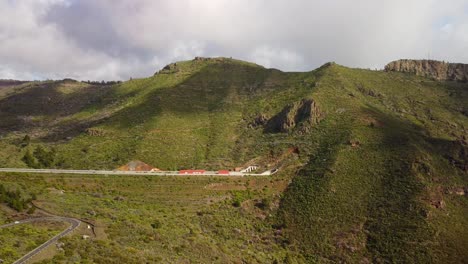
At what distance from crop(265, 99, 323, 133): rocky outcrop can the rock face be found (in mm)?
66144

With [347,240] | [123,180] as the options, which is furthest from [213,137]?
[347,240]

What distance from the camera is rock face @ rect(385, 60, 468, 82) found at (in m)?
153

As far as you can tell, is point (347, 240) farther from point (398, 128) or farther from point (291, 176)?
point (398, 128)

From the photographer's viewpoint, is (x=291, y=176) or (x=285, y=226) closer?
(x=285, y=226)

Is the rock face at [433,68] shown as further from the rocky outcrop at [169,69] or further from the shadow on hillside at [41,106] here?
the shadow on hillside at [41,106]

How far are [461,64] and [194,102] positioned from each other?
10544 centimetres

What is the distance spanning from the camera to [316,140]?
9012cm

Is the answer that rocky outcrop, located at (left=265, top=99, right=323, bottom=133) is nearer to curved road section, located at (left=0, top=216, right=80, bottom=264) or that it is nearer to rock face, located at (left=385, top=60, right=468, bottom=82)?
curved road section, located at (left=0, top=216, right=80, bottom=264)

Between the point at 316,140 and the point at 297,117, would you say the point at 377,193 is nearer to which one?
the point at 316,140

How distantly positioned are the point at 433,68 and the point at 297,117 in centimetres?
8473

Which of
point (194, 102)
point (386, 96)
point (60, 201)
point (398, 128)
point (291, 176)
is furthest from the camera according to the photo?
point (194, 102)

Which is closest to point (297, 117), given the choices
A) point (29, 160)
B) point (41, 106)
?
point (29, 160)

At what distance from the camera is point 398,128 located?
8888cm

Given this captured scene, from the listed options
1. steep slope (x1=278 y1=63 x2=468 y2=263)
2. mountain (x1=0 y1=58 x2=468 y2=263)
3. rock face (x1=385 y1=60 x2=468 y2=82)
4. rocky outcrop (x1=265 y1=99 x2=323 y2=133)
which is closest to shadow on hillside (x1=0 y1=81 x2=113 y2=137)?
mountain (x1=0 y1=58 x2=468 y2=263)
